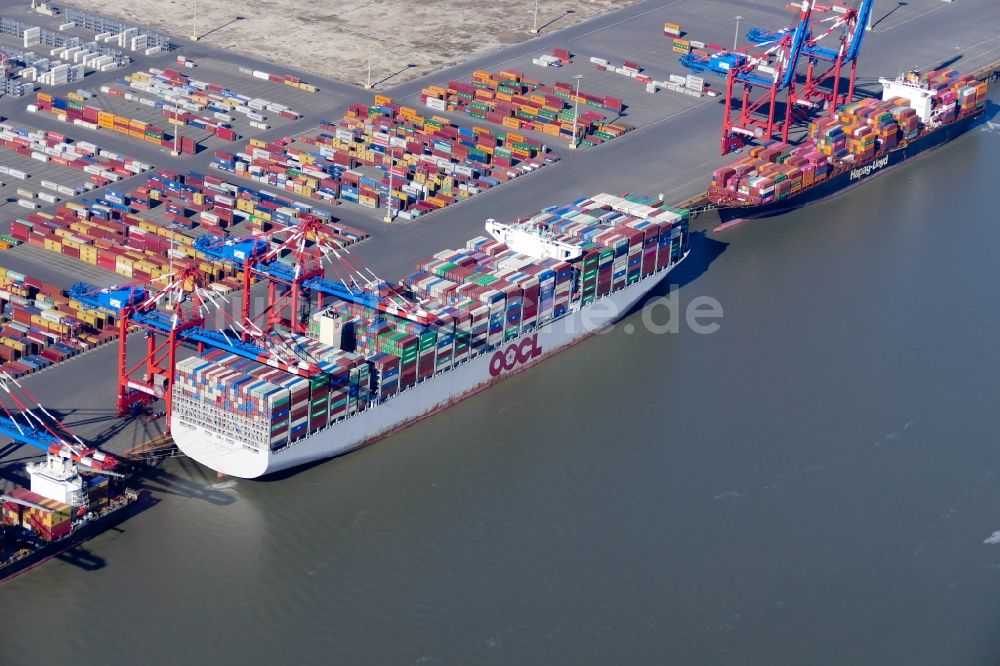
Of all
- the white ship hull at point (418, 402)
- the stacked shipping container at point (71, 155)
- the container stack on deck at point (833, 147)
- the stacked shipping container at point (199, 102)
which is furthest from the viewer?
the stacked shipping container at point (199, 102)

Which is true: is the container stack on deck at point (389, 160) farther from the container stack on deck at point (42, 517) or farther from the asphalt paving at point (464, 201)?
the container stack on deck at point (42, 517)

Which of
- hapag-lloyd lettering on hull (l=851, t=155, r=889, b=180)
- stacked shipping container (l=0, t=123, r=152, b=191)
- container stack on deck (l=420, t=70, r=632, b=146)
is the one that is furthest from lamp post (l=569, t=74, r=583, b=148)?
stacked shipping container (l=0, t=123, r=152, b=191)

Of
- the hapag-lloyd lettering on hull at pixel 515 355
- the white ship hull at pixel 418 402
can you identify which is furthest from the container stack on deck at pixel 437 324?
the hapag-lloyd lettering on hull at pixel 515 355

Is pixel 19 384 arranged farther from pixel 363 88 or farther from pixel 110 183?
pixel 363 88

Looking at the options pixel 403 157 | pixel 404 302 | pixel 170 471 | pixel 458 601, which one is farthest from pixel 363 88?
pixel 458 601

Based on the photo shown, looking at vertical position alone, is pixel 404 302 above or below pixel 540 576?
above

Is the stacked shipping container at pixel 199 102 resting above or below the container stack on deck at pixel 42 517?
above
